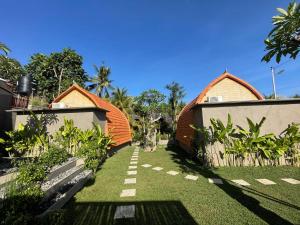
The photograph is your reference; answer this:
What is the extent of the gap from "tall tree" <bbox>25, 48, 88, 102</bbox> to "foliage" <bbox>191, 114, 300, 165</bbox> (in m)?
31.2

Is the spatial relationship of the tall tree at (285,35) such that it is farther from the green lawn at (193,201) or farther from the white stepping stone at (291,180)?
the white stepping stone at (291,180)

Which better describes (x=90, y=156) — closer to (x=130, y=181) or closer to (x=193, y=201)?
(x=130, y=181)

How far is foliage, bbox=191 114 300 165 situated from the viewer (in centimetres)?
771

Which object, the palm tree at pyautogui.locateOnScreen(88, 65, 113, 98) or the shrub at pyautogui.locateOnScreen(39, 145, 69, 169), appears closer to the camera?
the shrub at pyautogui.locateOnScreen(39, 145, 69, 169)

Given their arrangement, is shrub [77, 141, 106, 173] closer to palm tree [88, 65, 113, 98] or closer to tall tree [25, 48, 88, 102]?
palm tree [88, 65, 113, 98]

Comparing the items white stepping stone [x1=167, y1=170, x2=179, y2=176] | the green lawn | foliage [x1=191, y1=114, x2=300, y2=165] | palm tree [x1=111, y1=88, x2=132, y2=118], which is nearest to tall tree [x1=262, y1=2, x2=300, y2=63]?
the green lawn

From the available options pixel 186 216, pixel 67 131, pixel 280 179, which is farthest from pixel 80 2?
pixel 280 179

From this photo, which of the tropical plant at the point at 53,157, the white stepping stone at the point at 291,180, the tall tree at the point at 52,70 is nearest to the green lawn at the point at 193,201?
the white stepping stone at the point at 291,180

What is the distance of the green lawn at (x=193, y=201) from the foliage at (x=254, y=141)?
1.14 meters

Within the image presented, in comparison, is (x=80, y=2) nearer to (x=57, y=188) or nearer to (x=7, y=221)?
(x=57, y=188)

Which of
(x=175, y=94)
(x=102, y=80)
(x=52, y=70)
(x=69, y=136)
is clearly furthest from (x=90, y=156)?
(x=52, y=70)

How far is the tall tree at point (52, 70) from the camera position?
109ft

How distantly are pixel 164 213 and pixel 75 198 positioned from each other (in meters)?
2.66

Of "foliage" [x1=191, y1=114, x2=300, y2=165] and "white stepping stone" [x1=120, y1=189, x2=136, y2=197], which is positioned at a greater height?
"foliage" [x1=191, y1=114, x2=300, y2=165]
